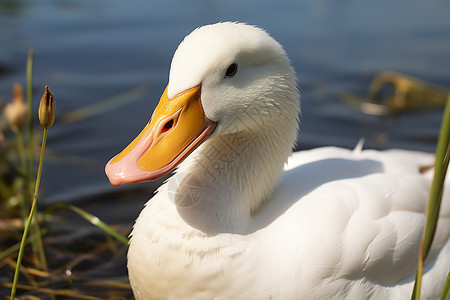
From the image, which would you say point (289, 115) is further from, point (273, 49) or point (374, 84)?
point (374, 84)

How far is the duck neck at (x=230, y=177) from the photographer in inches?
108

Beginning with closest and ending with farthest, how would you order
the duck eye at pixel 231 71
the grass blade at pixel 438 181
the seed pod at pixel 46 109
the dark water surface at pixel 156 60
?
the grass blade at pixel 438 181 → the seed pod at pixel 46 109 → the duck eye at pixel 231 71 → the dark water surface at pixel 156 60

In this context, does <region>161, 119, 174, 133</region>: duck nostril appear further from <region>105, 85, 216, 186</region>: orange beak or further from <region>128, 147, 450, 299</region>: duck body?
<region>128, 147, 450, 299</region>: duck body

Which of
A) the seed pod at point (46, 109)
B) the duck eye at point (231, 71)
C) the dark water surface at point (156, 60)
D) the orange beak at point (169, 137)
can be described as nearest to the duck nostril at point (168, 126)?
the orange beak at point (169, 137)

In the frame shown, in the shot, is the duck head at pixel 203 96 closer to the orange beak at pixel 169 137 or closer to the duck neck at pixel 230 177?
the orange beak at pixel 169 137

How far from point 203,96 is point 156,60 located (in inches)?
181

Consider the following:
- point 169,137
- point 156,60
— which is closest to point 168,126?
point 169,137

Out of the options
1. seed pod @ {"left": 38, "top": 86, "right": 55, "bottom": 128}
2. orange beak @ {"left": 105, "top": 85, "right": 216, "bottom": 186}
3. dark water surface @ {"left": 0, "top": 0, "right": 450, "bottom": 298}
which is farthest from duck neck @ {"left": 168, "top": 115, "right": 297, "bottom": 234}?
dark water surface @ {"left": 0, "top": 0, "right": 450, "bottom": 298}

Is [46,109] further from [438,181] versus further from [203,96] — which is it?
[438,181]

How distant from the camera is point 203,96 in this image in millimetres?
2504

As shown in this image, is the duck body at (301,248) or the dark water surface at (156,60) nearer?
the duck body at (301,248)

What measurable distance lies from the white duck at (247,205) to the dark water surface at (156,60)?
5.46 feet

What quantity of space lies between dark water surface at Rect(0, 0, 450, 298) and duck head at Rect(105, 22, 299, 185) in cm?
195

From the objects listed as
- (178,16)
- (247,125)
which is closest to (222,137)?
(247,125)
